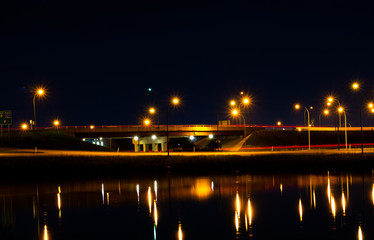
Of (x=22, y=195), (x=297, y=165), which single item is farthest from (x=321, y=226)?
(x=297, y=165)

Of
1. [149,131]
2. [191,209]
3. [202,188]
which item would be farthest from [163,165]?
[149,131]

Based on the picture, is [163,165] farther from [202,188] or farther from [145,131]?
[145,131]

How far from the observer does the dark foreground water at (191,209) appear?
65.3 feet

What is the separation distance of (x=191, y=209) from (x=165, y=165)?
78.0 ft

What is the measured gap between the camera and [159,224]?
2145 centimetres

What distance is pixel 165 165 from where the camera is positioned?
49.1m

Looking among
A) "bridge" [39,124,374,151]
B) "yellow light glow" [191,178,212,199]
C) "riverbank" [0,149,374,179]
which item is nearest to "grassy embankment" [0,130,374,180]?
"riverbank" [0,149,374,179]

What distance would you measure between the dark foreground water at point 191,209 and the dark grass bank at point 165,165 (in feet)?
23.3

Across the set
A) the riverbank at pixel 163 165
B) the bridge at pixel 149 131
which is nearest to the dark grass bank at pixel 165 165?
the riverbank at pixel 163 165

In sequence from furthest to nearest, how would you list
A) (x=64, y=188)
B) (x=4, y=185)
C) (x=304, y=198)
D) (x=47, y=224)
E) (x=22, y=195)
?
(x=4, y=185), (x=64, y=188), (x=22, y=195), (x=304, y=198), (x=47, y=224)

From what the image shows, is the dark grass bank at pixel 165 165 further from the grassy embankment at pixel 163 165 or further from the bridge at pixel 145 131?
the bridge at pixel 145 131

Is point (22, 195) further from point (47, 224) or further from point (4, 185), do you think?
point (47, 224)

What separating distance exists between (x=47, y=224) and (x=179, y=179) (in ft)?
63.4

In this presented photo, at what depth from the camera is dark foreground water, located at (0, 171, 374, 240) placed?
19903mm
